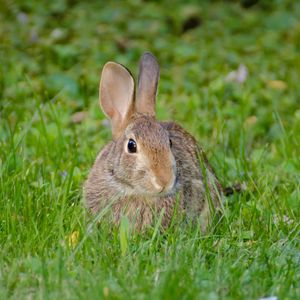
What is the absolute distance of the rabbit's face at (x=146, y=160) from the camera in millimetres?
4891

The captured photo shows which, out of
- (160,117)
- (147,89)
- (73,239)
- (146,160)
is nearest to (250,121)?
(160,117)

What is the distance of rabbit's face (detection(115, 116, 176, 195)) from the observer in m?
4.89

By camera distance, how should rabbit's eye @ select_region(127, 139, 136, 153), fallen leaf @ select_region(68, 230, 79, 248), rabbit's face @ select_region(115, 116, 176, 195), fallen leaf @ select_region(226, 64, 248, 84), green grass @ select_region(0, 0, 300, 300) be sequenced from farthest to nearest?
fallen leaf @ select_region(226, 64, 248, 84)
rabbit's eye @ select_region(127, 139, 136, 153)
rabbit's face @ select_region(115, 116, 176, 195)
fallen leaf @ select_region(68, 230, 79, 248)
green grass @ select_region(0, 0, 300, 300)

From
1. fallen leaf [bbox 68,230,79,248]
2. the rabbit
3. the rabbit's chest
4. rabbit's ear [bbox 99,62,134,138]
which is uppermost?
rabbit's ear [bbox 99,62,134,138]

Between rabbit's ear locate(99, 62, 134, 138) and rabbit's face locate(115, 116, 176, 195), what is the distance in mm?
421

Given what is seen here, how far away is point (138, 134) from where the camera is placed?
518 centimetres

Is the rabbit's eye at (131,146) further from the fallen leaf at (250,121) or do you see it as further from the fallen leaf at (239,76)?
the fallen leaf at (239,76)

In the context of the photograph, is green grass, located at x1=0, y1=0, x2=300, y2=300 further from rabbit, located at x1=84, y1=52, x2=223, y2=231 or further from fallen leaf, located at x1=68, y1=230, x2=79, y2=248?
rabbit, located at x1=84, y1=52, x2=223, y2=231

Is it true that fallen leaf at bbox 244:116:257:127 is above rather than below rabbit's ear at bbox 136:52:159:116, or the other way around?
below

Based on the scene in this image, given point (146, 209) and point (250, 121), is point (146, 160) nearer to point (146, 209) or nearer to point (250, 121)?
point (146, 209)

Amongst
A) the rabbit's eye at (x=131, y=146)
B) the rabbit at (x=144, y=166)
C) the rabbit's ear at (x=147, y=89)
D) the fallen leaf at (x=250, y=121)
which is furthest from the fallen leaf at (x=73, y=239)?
the fallen leaf at (x=250, y=121)

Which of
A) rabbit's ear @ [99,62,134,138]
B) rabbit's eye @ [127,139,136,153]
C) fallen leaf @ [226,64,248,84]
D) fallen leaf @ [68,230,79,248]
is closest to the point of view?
fallen leaf @ [68,230,79,248]

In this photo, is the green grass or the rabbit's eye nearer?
the green grass

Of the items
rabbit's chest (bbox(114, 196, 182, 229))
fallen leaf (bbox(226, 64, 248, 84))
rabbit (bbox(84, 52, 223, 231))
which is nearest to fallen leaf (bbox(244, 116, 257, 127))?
fallen leaf (bbox(226, 64, 248, 84))
